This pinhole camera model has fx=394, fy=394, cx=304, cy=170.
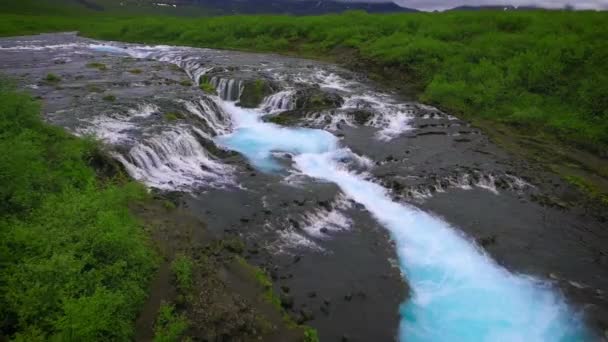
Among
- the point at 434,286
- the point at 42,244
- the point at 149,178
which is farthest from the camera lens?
the point at 149,178

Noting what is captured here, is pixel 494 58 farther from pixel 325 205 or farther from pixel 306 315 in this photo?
pixel 306 315

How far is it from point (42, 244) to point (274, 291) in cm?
563

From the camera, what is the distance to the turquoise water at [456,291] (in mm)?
10211

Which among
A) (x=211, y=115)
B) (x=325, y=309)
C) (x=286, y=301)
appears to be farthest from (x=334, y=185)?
(x=211, y=115)

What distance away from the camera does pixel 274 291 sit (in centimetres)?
1087

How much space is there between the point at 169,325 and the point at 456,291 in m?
7.94

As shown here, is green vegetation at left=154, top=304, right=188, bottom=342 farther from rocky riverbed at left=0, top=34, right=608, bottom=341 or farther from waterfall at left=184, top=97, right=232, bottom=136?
waterfall at left=184, top=97, right=232, bottom=136

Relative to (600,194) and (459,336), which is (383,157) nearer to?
(600,194)

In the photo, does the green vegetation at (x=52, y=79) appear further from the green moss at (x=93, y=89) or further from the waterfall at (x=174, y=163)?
the waterfall at (x=174, y=163)

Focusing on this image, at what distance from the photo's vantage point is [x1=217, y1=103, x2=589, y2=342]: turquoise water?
1021 cm

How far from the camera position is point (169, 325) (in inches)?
319

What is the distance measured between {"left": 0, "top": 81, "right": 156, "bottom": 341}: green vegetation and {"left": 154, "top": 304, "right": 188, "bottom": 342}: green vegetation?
1.76 ft

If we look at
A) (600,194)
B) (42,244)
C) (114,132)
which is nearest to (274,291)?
(42,244)

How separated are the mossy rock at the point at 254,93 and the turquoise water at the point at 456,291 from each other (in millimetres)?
14000
